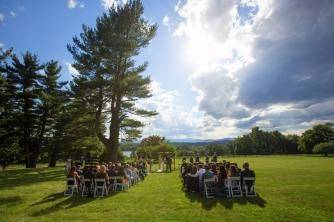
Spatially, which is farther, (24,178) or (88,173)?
(24,178)

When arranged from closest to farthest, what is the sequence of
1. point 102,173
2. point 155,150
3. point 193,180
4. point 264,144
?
point 102,173, point 193,180, point 155,150, point 264,144

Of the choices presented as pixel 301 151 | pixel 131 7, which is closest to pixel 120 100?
pixel 131 7

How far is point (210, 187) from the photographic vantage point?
44.6 ft

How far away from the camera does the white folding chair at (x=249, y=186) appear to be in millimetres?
13125

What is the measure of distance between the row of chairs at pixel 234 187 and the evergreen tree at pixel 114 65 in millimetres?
16925

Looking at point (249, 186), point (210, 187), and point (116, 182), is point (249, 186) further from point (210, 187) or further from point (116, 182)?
point (116, 182)

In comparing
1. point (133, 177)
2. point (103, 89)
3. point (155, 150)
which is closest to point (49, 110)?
point (103, 89)

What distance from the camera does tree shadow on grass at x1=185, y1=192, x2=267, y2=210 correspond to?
1111 cm

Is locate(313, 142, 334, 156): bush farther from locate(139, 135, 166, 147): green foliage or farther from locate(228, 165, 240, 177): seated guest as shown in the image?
locate(228, 165, 240, 177): seated guest

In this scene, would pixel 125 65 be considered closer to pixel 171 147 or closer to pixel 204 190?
pixel 204 190

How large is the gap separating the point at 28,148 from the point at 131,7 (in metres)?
22.5

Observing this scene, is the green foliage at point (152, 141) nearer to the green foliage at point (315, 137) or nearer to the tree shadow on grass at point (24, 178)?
the tree shadow on grass at point (24, 178)

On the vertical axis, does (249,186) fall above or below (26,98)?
below

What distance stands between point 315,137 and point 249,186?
8391 cm
